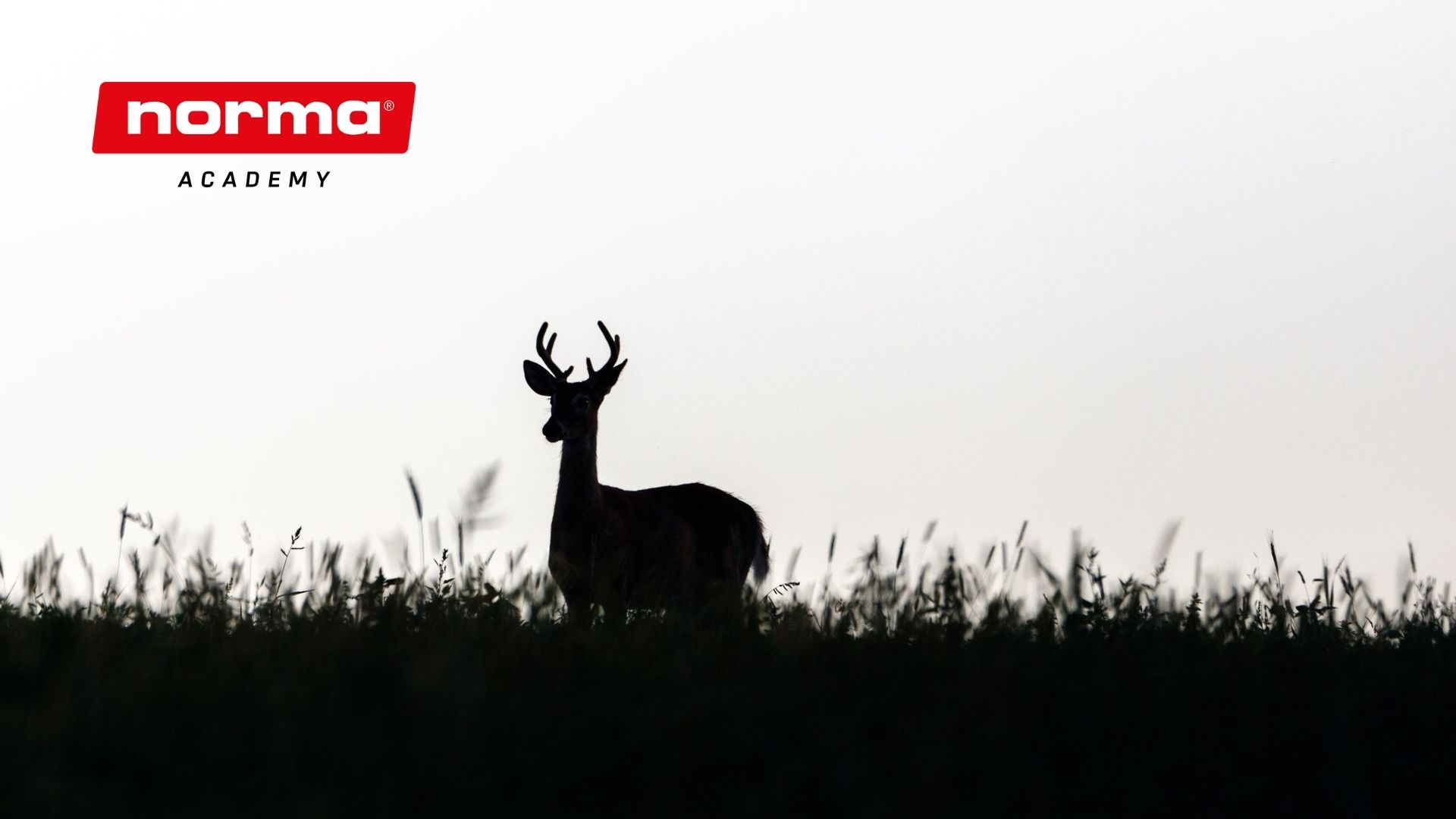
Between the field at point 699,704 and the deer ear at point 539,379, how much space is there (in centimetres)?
582

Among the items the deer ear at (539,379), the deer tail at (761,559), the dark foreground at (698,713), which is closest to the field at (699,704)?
the dark foreground at (698,713)

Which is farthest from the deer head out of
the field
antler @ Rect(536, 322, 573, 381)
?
the field

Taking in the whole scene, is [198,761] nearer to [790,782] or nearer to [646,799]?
[646,799]

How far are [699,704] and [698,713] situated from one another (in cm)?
10

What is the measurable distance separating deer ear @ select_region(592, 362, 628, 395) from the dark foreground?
240 inches

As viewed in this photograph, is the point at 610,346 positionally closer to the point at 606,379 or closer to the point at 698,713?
the point at 606,379

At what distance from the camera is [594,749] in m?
Result: 3.80

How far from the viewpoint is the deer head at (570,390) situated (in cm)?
1169

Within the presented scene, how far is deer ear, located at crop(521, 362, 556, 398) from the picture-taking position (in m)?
12.0

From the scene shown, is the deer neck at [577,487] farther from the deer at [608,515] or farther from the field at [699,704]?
the field at [699,704]

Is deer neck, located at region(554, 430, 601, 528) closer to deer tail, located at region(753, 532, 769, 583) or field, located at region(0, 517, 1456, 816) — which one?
deer tail, located at region(753, 532, 769, 583)

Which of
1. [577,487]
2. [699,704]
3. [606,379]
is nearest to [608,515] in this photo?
[577,487]

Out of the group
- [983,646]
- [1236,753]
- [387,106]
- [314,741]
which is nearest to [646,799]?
[314,741]

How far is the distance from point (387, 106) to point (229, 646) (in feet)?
19.6
